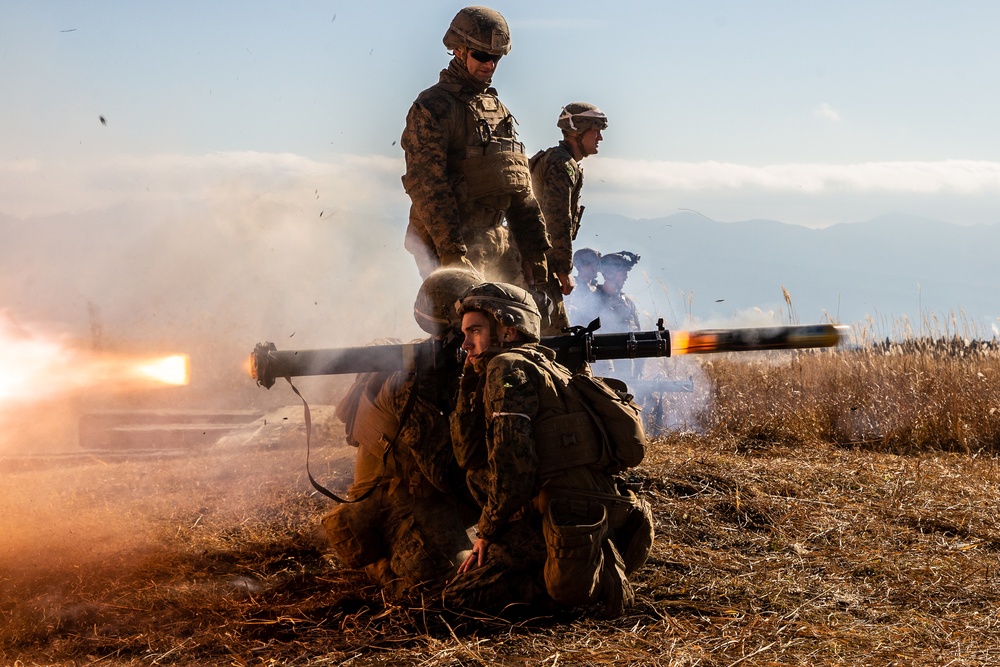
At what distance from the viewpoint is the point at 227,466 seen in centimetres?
1005

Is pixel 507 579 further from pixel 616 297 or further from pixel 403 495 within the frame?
pixel 616 297

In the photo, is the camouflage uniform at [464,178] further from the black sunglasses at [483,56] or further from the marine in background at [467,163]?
the black sunglasses at [483,56]

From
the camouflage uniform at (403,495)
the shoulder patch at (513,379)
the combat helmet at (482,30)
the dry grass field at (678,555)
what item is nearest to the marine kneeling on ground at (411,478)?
the camouflage uniform at (403,495)

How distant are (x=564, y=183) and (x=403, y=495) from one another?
4.05 m

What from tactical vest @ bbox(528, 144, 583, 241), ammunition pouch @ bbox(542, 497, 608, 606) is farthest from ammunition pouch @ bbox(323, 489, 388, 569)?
tactical vest @ bbox(528, 144, 583, 241)

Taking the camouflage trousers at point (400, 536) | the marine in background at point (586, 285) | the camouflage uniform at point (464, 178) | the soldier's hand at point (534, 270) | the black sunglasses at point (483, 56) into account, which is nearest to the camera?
the camouflage trousers at point (400, 536)

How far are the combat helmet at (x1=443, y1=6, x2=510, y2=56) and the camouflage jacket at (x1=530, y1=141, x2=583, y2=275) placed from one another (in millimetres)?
2078

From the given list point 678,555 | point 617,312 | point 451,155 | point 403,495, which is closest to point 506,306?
point 403,495

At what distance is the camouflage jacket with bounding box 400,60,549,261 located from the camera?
692cm

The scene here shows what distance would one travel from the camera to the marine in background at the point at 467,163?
6941 millimetres

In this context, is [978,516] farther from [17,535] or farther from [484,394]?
[17,535]

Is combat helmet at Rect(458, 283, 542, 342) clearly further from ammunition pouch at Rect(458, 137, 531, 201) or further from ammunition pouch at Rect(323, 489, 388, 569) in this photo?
ammunition pouch at Rect(458, 137, 531, 201)

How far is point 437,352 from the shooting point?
5.70m

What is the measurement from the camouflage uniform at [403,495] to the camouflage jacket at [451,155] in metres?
1.39
